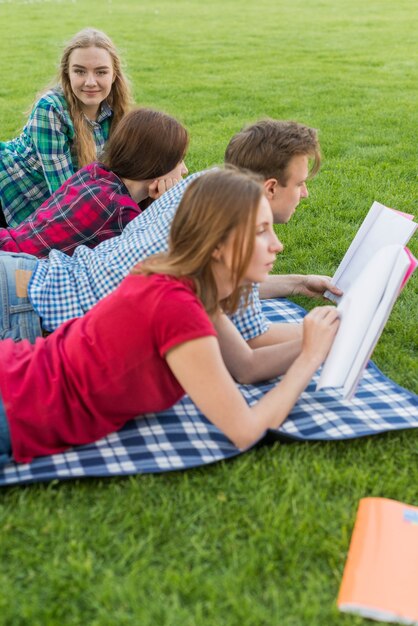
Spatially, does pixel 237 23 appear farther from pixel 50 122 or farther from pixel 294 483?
pixel 294 483

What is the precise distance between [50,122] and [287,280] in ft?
6.28

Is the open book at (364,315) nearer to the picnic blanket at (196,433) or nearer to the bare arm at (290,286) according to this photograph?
the picnic blanket at (196,433)

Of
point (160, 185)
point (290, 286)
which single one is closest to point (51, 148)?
point (160, 185)

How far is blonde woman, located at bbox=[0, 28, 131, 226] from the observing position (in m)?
5.17

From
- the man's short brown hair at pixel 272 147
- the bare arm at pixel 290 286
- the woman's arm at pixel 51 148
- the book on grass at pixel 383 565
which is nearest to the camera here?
the book on grass at pixel 383 565

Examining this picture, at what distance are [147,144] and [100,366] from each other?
5.27ft

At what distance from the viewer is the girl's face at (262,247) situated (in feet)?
9.03

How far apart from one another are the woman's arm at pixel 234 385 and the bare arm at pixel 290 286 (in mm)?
1222

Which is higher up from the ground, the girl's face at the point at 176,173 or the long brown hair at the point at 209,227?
the long brown hair at the point at 209,227

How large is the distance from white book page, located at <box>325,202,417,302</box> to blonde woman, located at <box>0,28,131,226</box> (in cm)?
204

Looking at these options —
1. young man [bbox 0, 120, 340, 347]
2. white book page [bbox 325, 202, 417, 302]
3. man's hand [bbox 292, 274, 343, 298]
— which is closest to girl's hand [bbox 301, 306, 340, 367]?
young man [bbox 0, 120, 340, 347]

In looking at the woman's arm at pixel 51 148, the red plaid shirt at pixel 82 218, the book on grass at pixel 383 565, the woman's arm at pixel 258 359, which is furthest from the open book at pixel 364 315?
the woman's arm at pixel 51 148

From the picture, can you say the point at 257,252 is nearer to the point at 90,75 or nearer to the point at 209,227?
the point at 209,227

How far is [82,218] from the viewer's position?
4.13 metres
